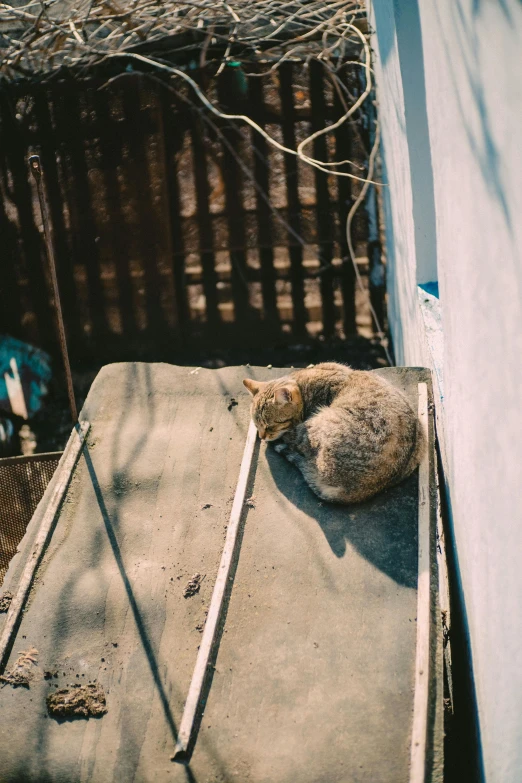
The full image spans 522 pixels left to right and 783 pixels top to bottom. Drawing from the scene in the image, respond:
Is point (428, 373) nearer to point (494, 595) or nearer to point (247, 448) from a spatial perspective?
point (247, 448)

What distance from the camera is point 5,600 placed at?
357 centimetres

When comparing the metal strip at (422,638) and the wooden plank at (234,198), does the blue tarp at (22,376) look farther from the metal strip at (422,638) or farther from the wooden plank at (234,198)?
the metal strip at (422,638)

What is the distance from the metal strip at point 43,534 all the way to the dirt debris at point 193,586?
0.88 metres

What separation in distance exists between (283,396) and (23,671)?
208 centimetres

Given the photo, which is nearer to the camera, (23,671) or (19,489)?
(23,671)

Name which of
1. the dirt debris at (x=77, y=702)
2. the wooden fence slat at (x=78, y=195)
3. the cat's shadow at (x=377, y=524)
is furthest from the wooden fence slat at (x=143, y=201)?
the dirt debris at (x=77, y=702)

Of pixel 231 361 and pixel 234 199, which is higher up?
pixel 234 199

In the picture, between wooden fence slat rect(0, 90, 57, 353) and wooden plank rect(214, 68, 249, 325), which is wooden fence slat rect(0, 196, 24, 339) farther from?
wooden plank rect(214, 68, 249, 325)

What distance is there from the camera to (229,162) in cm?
571

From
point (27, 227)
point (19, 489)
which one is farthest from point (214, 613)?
point (27, 227)

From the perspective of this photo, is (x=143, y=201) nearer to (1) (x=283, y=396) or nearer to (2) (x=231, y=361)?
(2) (x=231, y=361)

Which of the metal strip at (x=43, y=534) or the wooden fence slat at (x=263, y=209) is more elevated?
the wooden fence slat at (x=263, y=209)

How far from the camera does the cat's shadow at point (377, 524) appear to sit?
11.0 ft

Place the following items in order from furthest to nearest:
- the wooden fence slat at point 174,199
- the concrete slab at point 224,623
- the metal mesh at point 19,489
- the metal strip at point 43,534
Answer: the wooden fence slat at point 174,199 < the metal mesh at point 19,489 < the metal strip at point 43,534 < the concrete slab at point 224,623
